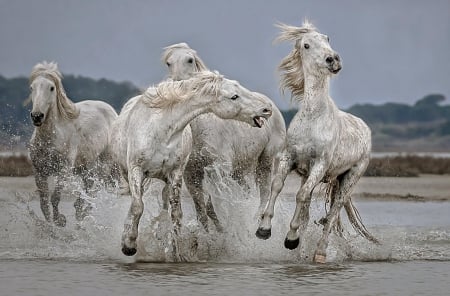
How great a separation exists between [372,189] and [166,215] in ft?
42.0

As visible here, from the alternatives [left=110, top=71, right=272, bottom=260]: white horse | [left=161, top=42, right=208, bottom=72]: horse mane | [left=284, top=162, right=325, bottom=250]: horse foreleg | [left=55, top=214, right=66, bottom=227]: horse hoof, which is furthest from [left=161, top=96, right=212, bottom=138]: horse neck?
[left=55, top=214, right=66, bottom=227]: horse hoof

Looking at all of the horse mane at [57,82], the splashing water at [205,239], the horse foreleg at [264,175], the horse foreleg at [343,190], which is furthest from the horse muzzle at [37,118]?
the horse foreleg at [343,190]

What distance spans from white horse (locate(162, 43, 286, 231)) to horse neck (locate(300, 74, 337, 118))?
3.30ft

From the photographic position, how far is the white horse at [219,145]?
1249cm

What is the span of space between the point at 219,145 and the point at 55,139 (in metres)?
2.44

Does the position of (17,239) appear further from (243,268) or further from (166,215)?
(243,268)

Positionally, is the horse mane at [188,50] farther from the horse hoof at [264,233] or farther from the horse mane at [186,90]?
the horse hoof at [264,233]

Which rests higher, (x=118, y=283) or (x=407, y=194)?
(x=407, y=194)

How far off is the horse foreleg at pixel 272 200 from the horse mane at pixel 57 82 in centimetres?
376

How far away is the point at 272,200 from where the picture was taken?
36.8 feet

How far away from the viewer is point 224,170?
12.5 meters

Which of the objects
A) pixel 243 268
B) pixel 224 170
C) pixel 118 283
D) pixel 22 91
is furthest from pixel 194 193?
pixel 22 91

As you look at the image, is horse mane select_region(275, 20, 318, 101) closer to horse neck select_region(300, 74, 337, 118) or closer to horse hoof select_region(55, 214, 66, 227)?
horse neck select_region(300, 74, 337, 118)

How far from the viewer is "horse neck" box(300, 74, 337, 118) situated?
11.4 metres
